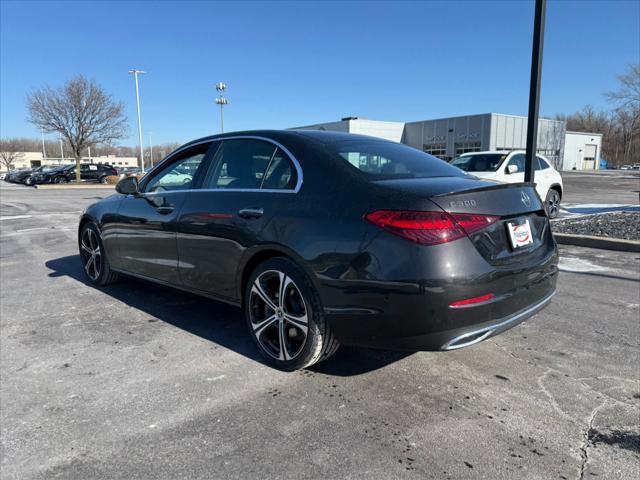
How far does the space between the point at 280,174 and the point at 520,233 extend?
1600 mm

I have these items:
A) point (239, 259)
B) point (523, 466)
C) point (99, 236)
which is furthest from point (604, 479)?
point (99, 236)

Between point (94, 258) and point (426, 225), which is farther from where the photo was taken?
point (94, 258)

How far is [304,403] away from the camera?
2809mm

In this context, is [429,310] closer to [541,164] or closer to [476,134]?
[541,164]

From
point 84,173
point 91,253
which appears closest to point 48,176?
point 84,173

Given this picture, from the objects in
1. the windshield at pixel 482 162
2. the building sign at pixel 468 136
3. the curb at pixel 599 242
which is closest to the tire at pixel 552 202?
the windshield at pixel 482 162

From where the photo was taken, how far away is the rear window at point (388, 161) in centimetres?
312

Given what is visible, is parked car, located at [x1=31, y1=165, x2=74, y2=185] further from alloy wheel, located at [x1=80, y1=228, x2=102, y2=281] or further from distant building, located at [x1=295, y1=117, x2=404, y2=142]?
alloy wheel, located at [x1=80, y1=228, x2=102, y2=281]

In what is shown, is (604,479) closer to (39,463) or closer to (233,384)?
(233,384)

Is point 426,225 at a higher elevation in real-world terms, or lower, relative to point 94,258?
higher

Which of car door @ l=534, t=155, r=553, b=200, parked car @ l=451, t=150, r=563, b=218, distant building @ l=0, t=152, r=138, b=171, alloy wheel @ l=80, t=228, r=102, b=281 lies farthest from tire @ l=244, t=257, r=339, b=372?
distant building @ l=0, t=152, r=138, b=171

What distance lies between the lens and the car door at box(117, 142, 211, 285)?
402 centimetres

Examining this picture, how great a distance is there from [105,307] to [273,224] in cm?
252

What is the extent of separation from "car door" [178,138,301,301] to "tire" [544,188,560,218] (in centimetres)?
999
